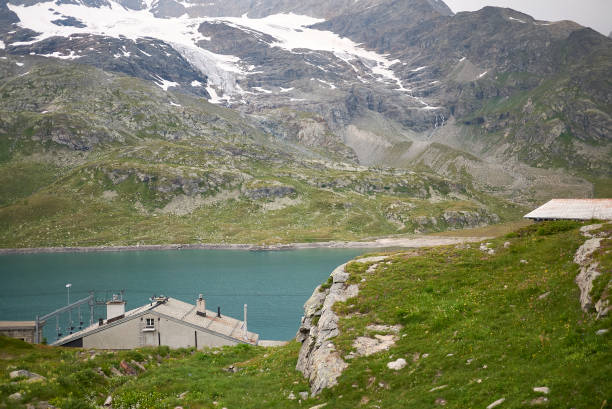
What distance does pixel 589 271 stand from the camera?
58.4ft

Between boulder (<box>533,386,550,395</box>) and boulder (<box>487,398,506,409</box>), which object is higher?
boulder (<box>533,386,550,395</box>)

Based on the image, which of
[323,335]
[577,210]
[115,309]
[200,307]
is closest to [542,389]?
[323,335]

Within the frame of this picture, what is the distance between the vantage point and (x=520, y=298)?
65.5 feet

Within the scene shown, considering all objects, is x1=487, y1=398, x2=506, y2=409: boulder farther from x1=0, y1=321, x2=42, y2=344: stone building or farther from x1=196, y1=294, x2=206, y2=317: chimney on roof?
x1=0, y1=321, x2=42, y2=344: stone building

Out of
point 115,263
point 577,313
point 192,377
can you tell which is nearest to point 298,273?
point 115,263

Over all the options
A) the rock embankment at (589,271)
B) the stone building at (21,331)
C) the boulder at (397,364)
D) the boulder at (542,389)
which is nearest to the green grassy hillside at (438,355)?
the boulder at (542,389)

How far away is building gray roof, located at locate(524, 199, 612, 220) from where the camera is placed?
50031 millimetres

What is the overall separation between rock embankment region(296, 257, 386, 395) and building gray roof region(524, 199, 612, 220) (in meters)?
34.2

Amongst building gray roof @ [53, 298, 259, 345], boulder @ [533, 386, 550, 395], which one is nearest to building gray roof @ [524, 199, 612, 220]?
building gray roof @ [53, 298, 259, 345]

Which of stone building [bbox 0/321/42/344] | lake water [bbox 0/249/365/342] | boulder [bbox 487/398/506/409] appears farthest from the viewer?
lake water [bbox 0/249/365/342]

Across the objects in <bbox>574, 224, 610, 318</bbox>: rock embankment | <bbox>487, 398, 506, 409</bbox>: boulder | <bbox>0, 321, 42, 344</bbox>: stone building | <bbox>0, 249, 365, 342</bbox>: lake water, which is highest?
<bbox>574, 224, 610, 318</bbox>: rock embankment

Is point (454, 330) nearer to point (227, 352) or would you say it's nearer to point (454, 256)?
point (454, 256)

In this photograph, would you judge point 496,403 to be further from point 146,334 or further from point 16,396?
point 146,334

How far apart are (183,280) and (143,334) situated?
8364 cm
